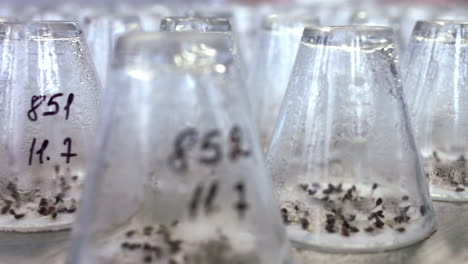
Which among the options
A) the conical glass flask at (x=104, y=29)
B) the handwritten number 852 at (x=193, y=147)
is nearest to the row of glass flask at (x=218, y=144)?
the handwritten number 852 at (x=193, y=147)

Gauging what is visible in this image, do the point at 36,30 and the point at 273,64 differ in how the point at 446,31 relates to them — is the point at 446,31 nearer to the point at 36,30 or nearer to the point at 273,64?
the point at 273,64

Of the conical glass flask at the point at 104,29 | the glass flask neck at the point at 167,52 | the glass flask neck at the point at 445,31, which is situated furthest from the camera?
the conical glass flask at the point at 104,29

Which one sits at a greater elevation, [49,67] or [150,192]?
[49,67]

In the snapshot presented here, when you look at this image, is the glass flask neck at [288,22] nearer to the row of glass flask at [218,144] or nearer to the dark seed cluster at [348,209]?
the row of glass flask at [218,144]

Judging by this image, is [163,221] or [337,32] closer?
[163,221]

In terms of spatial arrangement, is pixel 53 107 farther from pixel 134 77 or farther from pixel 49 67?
pixel 134 77

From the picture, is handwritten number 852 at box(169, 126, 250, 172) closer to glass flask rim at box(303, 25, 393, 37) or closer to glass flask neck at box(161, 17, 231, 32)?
glass flask rim at box(303, 25, 393, 37)

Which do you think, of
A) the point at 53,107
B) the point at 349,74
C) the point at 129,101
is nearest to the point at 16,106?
the point at 53,107
